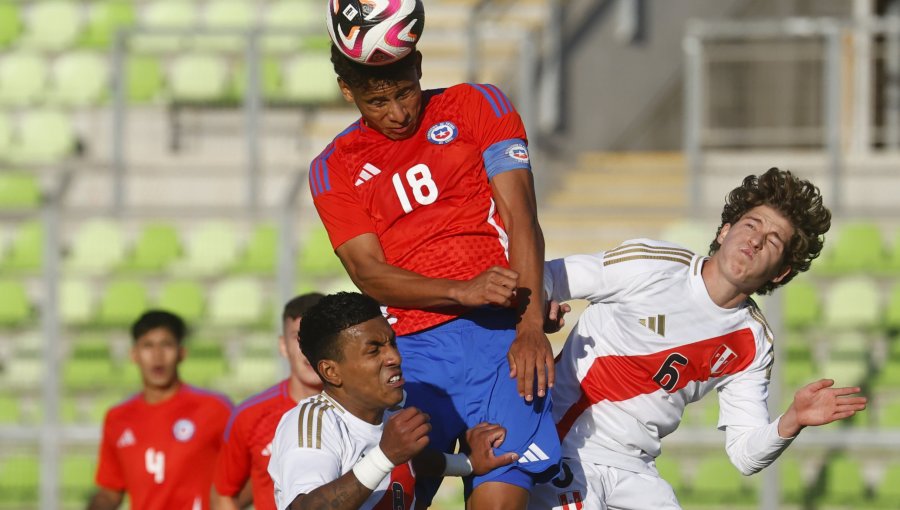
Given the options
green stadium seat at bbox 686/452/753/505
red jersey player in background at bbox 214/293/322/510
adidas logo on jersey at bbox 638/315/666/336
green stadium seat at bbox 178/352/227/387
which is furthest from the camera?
green stadium seat at bbox 178/352/227/387

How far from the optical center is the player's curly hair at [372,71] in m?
4.02

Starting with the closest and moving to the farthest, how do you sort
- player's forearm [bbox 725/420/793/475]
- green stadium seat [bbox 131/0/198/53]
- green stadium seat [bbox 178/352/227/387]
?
player's forearm [bbox 725/420/793/475] < green stadium seat [bbox 178/352/227/387] < green stadium seat [bbox 131/0/198/53]

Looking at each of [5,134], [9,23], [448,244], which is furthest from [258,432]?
[9,23]

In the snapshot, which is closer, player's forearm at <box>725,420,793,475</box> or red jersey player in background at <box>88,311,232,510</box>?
player's forearm at <box>725,420,793,475</box>

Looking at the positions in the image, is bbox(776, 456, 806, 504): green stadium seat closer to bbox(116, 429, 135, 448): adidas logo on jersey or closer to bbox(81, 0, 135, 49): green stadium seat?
bbox(116, 429, 135, 448): adidas logo on jersey

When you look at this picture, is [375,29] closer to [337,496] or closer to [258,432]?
[337,496]

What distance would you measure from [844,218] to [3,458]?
598 cm

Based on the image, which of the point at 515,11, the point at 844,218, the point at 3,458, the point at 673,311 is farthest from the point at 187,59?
the point at 673,311

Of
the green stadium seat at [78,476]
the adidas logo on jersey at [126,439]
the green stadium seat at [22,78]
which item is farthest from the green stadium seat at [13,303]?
the green stadium seat at [22,78]

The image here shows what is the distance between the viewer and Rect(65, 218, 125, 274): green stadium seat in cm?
964

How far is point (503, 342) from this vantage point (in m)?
4.16

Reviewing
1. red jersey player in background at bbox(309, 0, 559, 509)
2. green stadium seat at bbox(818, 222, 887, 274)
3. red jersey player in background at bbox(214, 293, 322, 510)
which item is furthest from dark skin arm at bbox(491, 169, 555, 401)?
green stadium seat at bbox(818, 222, 887, 274)

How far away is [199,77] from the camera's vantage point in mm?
11852

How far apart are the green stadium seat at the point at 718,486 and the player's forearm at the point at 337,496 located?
4.80m
